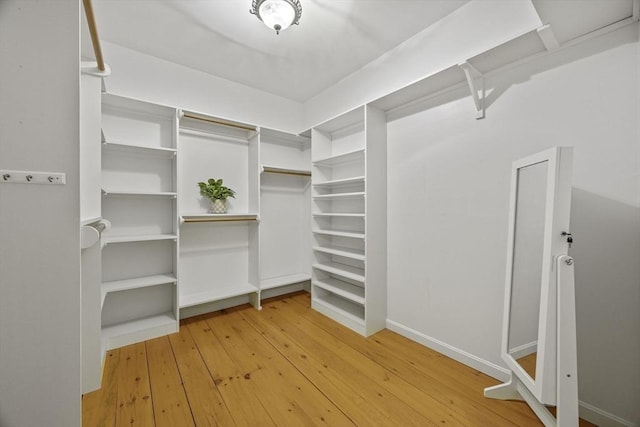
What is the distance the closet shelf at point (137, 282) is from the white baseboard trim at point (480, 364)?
218cm

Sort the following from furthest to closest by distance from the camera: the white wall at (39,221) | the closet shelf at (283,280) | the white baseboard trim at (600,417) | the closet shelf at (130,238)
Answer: the closet shelf at (283,280) < the closet shelf at (130,238) < the white baseboard trim at (600,417) < the white wall at (39,221)

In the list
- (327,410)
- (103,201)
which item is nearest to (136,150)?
(103,201)

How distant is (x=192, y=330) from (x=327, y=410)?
1.61 m

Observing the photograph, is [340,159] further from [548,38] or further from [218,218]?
[548,38]


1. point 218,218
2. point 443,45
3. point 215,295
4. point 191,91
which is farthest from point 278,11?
point 215,295

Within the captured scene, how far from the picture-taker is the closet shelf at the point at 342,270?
253 centimetres

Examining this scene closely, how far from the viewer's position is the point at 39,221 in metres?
0.92

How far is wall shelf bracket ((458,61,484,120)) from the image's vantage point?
1.78 m

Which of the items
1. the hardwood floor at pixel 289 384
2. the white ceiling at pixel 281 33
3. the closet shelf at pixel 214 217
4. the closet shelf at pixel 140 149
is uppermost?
the white ceiling at pixel 281 33

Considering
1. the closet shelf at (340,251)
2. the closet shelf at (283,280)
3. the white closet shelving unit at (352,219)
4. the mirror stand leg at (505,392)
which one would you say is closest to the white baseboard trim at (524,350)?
the mirror stand leg at (505,392)

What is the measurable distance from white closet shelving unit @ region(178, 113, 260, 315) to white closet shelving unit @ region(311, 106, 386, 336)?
2.46 ft

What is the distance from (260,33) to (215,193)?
1551 millimetres

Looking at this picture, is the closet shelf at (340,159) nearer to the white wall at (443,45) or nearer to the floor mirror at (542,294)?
the white wall at (443,45)

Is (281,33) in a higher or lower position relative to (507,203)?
higher
